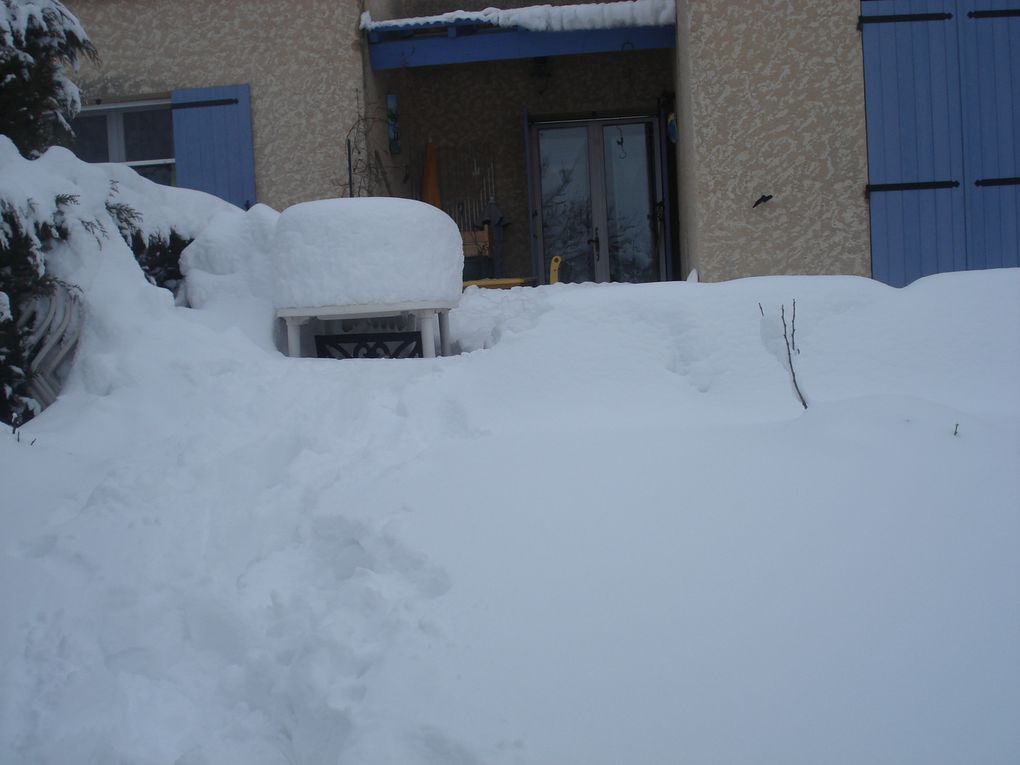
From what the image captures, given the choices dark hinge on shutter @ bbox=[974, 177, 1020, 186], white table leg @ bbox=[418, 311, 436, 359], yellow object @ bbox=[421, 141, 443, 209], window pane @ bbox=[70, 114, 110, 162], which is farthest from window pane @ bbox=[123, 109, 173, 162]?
dark hinge on shutter @ bbox=[974, 177, 1020, 186]

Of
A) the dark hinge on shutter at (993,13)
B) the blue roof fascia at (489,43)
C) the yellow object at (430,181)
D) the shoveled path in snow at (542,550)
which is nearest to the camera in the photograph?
the shoveled path in snow at (542,550)

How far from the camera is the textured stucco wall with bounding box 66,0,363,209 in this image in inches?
267

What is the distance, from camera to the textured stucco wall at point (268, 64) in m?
6.79

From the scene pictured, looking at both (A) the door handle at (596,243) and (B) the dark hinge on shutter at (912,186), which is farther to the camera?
(A) the door handle at (596,243)

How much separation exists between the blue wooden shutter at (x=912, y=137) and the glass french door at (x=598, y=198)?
93.7 inches

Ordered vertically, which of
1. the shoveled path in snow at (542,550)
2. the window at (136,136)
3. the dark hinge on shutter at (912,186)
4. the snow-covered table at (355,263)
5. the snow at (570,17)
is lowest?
the shoveled path in snow at (542,550)

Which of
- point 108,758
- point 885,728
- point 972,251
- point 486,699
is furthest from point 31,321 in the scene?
point 972,251

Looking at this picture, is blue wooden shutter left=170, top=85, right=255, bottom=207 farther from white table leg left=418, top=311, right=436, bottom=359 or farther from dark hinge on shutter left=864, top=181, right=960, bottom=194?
dark hinge on shutter left=864, top=181, right=960, bottom=194

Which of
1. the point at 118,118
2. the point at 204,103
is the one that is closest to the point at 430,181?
the point at 204,103

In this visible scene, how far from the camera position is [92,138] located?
7.50 meters

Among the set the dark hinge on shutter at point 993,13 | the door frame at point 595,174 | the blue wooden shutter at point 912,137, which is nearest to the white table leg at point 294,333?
the door frame at point 595,174

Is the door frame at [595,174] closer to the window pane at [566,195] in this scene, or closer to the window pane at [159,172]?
the window pane at [566,195]

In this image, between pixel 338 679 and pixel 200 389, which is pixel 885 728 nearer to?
pixel 338 679

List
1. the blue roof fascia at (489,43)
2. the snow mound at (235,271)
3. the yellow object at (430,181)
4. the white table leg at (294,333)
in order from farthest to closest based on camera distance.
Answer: the yellow object at (430,181), the blue roof fascia at (489,43), the snow mound at (235,271), the white table leg at (294,333)
